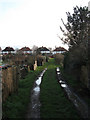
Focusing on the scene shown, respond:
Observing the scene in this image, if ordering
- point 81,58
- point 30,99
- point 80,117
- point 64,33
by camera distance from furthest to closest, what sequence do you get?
point 64,33 < point 81,58 < point 30,99 < point 80,117

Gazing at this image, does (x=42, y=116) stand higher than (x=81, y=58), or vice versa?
(x=81, y=58)

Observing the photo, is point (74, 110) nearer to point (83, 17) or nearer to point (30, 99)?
point (30, 99)

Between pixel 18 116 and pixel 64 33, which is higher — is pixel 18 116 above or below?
below

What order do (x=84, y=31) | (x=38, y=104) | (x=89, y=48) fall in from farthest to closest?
(x=84, y=31) → (x=89, y=48) → (x=38, y=104)

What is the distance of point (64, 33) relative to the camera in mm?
14484

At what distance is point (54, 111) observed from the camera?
5309mm

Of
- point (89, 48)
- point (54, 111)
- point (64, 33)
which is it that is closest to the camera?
point (54, 111)

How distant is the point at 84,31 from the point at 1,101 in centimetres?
885

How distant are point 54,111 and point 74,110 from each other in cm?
75

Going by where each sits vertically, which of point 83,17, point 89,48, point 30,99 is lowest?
A: point 30,99

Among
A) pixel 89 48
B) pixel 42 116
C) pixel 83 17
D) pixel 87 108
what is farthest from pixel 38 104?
pixel 83 17

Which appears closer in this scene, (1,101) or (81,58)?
(1,101)

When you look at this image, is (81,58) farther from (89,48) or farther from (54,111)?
(54,111)

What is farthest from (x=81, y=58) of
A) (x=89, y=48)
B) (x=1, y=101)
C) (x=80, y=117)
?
(x=1, y=101)
